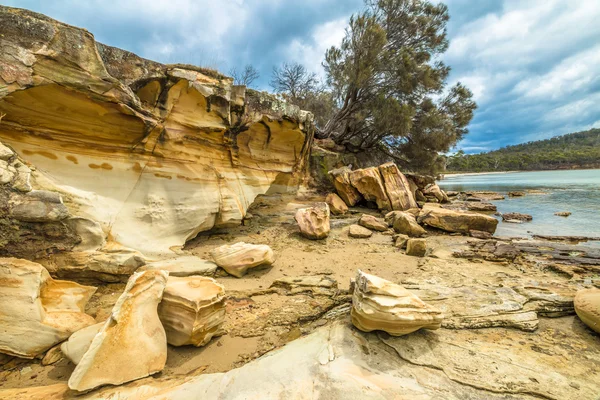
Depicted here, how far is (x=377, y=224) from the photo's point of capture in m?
6.09

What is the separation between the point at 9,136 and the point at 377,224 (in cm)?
620

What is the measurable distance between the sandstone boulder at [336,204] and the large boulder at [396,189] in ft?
4.89

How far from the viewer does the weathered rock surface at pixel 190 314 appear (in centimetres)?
218

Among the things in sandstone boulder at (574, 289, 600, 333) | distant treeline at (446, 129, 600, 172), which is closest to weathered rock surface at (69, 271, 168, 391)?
sandstone boulder at (574, 289, 600, 333)

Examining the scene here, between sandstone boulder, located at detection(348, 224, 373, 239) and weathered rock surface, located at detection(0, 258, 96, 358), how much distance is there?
177 inches

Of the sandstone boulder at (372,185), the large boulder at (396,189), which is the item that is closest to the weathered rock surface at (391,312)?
the sandstone boulder at (372,185)

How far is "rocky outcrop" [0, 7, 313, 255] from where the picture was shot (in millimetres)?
2975

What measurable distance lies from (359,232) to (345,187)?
286 centimetres

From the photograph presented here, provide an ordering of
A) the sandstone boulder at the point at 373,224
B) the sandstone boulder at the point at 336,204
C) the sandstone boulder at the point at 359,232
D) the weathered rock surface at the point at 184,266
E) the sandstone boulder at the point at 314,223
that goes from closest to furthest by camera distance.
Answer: the weathered rock surface at the point at 184,266
the sandstone boulder at the point at 314,223
the sandstone boulder at the point at 359,232
the sandstone boulder at the point at 373,224
the sandstone boulder at the point at 336,204

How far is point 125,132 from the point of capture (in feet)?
12.7

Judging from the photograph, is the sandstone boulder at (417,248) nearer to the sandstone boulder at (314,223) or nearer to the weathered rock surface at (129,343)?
the sandstone boulder at (314,223)

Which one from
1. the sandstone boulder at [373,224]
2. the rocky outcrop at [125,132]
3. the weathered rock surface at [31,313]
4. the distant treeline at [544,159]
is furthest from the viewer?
the distant treeline at [544,159]

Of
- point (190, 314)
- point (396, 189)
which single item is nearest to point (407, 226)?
point (396, 189)

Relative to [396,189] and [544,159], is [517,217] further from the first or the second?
[544,159]
